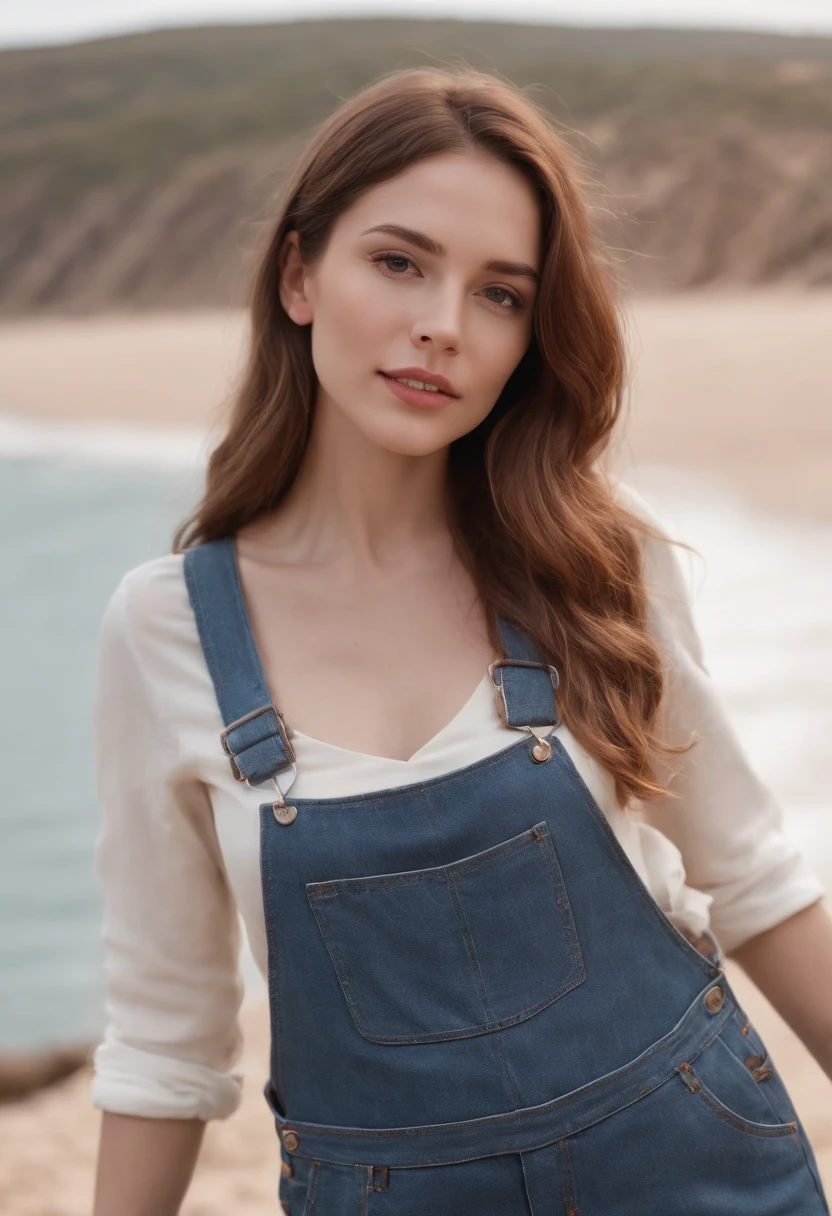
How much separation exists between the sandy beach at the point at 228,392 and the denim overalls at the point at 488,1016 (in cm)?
56

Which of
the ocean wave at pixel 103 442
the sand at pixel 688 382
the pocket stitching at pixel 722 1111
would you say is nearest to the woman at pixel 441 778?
the pocket stitching at pixel 722 1111

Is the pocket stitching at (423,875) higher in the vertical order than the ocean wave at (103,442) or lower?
higher

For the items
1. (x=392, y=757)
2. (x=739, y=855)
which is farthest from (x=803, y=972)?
(x=392, y=757)

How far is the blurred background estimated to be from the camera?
183 inches

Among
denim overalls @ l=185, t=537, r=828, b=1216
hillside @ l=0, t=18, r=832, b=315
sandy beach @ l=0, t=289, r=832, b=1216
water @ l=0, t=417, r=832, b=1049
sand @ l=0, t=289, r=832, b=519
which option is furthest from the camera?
hillside @ l=0, t=18, r=832, b=315

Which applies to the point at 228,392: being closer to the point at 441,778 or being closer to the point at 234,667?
the point at 234,667

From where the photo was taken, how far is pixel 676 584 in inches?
65.3

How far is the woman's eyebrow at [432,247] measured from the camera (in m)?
1.56

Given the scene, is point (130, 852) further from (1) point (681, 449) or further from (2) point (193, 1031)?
(1) point (681, 449)

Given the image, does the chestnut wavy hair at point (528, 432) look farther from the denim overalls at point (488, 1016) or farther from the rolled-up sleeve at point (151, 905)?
the rolled-up sleeve at point (151, 905)

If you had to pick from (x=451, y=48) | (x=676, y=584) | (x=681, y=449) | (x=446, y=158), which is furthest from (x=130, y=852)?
(x=451, y=48)

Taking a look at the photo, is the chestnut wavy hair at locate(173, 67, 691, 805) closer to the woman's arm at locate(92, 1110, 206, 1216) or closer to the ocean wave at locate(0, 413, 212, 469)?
the woman's arm at locate(92, 1110, 206, 1216)

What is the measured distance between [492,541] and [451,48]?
69748mm

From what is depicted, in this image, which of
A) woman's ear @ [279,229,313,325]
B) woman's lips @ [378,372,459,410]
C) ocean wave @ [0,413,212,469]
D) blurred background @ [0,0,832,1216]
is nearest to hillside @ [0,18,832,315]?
blurred background @ [0,0,832,1216]
